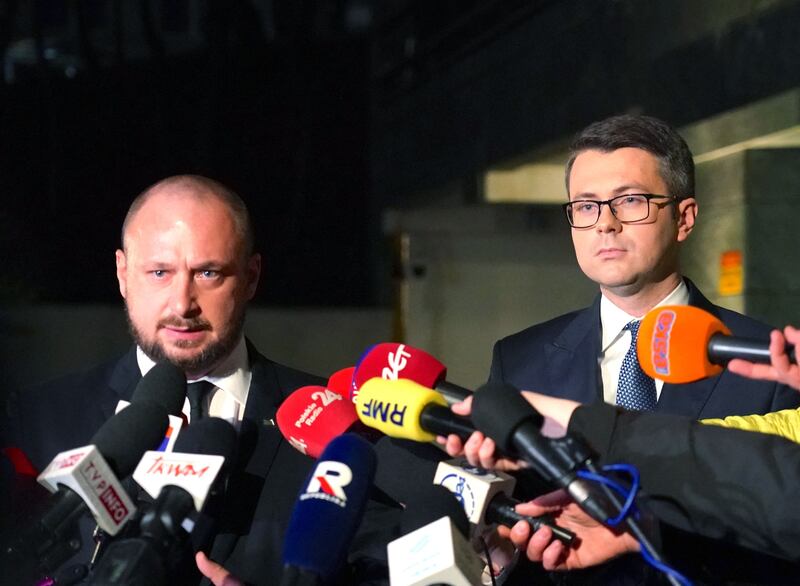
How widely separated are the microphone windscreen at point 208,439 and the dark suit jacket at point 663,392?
1.66ft

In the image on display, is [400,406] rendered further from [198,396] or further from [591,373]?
[591,373]

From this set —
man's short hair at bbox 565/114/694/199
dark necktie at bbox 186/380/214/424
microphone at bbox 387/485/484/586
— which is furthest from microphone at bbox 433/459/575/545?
man's short hair at bbox 565/114/694/199

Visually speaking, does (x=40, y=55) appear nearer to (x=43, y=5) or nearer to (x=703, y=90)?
(x=43, y=5)

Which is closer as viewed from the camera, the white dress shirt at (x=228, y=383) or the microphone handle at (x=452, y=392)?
the microphone handle at (x=452, y=392)

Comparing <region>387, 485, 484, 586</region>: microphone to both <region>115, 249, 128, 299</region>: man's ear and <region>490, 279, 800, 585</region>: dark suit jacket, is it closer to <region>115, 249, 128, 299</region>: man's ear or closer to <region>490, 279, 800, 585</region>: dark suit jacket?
<region>490, 279, 800, 585</region>: dark suit jacket

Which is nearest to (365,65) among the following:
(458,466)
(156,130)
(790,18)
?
(156,130)

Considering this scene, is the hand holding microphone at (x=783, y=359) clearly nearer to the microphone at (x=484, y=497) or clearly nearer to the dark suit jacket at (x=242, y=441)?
the microphone at (x=484, y=497)

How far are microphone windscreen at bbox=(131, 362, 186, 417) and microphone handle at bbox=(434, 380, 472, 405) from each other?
372mm

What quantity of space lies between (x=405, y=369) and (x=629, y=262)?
2.05ft

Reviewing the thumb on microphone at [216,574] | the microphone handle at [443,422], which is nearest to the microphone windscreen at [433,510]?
the microphone handle at [443,422]

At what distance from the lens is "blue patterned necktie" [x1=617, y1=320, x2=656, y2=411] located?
1.94 metres

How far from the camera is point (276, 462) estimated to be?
187 centimetres

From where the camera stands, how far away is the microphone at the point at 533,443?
1.15m

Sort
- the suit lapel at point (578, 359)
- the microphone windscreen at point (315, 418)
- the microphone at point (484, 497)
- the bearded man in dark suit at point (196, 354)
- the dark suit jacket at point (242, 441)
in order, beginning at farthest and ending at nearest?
the suit lapel at point (578, 359), the bearded man in dark suit at point (196, 354), the dark suit jacket at point (242, 441), the microphone windscreen at point (315, 418), the microphone at point (484, 497)
